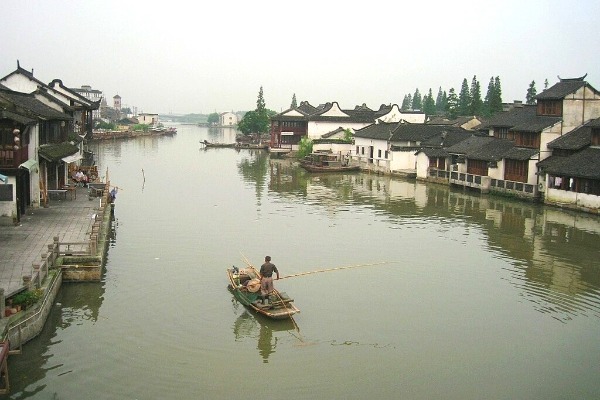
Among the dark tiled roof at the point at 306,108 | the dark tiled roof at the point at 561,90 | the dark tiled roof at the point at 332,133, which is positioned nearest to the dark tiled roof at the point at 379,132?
the dark tiled roof at the point at 332,133

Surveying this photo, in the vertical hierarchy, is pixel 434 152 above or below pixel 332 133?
below

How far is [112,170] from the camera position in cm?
6088

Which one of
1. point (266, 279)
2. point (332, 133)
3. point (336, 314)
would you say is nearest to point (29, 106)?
point (266, 279)

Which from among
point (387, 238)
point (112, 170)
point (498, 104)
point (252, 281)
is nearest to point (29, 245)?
point (252, 281)

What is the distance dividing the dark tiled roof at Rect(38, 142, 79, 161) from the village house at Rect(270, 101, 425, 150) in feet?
155

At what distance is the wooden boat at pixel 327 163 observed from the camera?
6425cm

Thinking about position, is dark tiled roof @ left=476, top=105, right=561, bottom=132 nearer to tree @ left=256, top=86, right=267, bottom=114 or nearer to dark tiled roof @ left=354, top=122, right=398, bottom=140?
dark tiled roof @ left=354, top=122, right=398, bottom=140

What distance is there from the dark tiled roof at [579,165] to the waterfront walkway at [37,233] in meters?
27.1

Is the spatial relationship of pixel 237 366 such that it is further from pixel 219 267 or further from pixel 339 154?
pixel 339 154

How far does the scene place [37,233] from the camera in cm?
2373

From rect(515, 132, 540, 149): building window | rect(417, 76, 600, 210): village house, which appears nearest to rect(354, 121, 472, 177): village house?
rect(417, 76, 600, 210): village house

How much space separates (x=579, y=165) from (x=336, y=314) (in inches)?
1004

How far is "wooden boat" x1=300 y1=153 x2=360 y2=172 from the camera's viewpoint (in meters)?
64.2

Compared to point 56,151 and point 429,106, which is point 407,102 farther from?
point 56,151
